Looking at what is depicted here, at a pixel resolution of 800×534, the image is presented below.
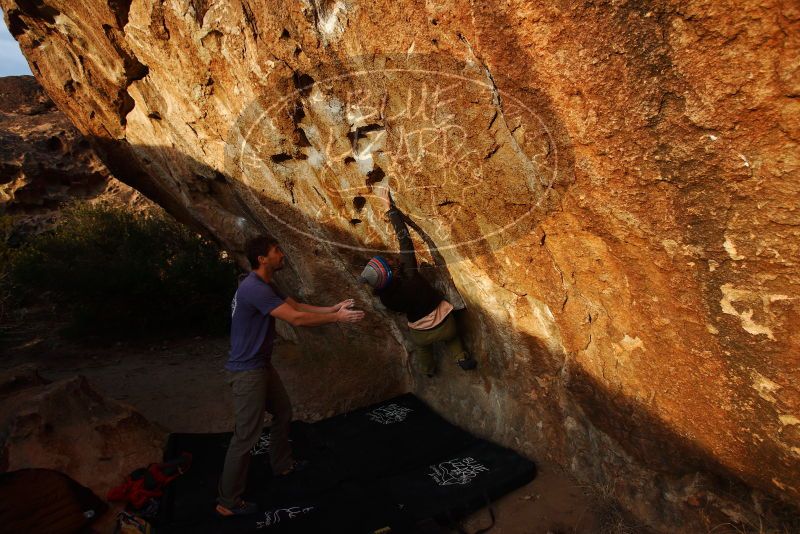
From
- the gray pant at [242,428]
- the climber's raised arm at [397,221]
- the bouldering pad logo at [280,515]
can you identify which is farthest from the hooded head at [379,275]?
the bouldering pad logo at [280,515]

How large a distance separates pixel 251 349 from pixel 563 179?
2.05m

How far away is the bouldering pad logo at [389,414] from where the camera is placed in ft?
14.3

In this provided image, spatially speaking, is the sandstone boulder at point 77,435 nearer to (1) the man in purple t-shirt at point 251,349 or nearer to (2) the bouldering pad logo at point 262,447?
(2) the bouldering pad logo at point 262,447

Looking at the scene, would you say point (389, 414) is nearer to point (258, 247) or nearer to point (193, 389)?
point (258, 247)

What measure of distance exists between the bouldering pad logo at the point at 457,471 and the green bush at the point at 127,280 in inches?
218

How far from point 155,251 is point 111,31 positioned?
592cm

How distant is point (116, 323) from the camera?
25.2 ft

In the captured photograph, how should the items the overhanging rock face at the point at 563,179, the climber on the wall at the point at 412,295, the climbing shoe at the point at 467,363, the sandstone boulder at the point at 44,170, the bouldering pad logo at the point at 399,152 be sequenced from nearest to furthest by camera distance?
the overhanging rock face at the point at 563,179 < the bouldering pad logo at the point at 399,152 < the climber on the wall at the point at 412,295 < the climbing shoe at the point at 467,363 < the sandstone boulder at the point at 44,170

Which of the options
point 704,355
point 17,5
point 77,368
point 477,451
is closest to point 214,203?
point 17,5

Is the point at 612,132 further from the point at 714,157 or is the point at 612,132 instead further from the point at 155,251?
the point at 155,251

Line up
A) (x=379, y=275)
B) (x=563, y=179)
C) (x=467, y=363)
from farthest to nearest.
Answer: (x=467, y=363), (x=379, y=275), (x=563, y=179)

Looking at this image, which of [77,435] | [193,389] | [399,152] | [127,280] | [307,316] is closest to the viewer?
[307,316]

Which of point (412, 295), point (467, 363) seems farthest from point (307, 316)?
point (467, 363)

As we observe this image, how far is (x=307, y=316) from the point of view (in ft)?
9.67
